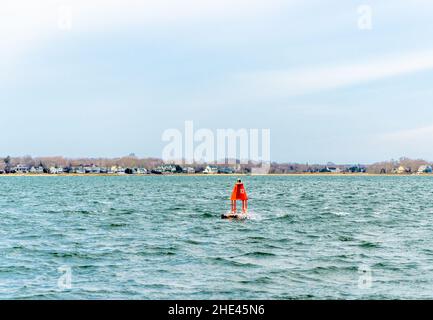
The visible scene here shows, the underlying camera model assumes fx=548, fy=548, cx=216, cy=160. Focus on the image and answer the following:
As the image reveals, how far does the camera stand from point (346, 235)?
1351 inches

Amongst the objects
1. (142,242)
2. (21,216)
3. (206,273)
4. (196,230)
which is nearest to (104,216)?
(21,216)

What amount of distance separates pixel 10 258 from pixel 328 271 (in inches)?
563

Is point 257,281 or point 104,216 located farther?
point 104,216

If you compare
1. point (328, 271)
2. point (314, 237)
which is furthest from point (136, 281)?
point (314, 237)

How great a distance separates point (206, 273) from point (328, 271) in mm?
4817

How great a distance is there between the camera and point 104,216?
49250 millimetres

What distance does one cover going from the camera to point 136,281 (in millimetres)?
19688

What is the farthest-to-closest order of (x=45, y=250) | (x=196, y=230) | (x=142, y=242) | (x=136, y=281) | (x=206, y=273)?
(x=196, y=230), (x=142, y=242), (x=45, y=250), (x=206, y=273), (x=136, y=281)

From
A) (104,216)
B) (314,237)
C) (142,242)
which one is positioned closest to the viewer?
(142,242)

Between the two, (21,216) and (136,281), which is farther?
(21,216)

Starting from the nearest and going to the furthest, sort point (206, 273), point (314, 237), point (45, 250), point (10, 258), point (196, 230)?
point (206, 273) → point (10, 258) → point (45, 250) → point (314, 237) → point (196, 230)
